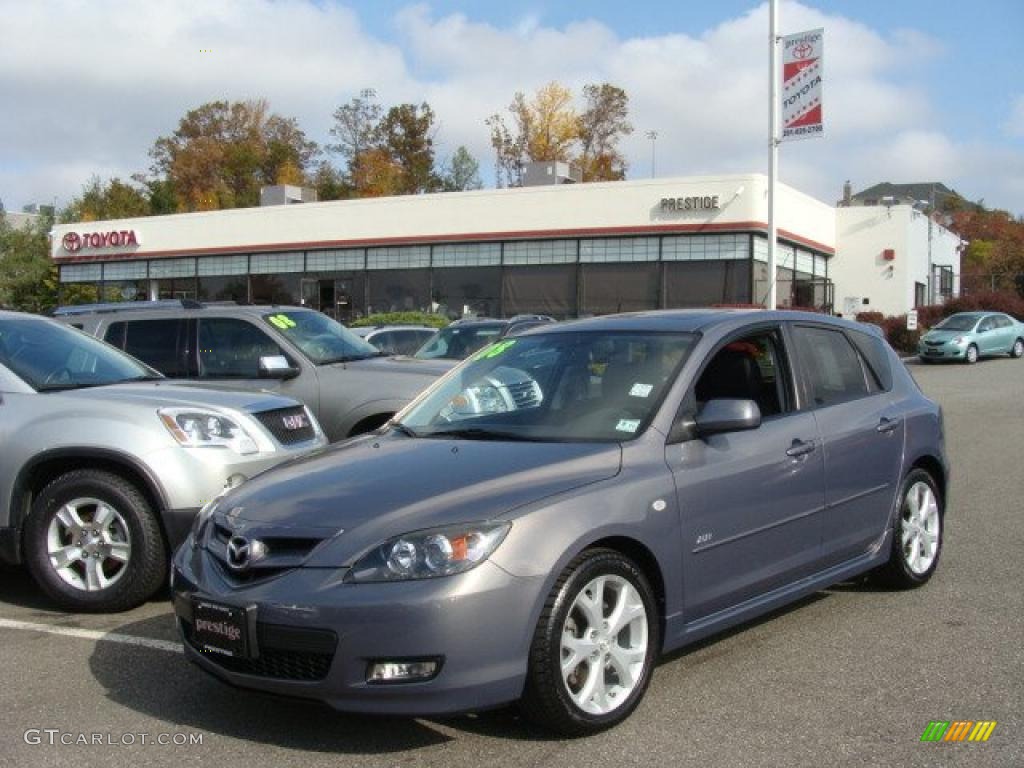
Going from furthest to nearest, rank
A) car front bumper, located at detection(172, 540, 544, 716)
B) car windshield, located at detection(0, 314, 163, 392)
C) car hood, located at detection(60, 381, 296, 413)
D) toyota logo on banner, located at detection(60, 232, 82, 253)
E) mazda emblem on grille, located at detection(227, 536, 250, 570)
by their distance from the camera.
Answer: toyota logo on banner, located at detection(60, 232, 82, 253)
car windshield, located at detection(0, 314, 163, 392)
car hood, located at detection(60, 381, 296, 413)
mazda emblem on grille, located at detection(227, 536, 250, 570)
car front bumper, located at detection(172, 540, 544, 716)

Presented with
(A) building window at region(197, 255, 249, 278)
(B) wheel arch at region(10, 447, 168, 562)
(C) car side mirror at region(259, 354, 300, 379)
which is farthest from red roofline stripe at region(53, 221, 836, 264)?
(B) wheel arch at region(10, 447, 168, 562)

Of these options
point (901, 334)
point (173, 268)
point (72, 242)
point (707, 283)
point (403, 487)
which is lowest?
point (403, 487)

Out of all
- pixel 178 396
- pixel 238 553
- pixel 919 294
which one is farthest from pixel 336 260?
pixel 238 553

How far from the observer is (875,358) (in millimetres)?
6391

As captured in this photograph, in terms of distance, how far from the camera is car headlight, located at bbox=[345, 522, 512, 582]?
12.7 feet

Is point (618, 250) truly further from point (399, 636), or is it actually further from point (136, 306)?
point (399, 636)

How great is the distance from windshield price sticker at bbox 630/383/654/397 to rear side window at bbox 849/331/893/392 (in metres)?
1.92

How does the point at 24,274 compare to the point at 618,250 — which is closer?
the point at 618,250

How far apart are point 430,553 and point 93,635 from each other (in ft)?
8.92

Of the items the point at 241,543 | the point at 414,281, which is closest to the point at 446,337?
the point at 241,543

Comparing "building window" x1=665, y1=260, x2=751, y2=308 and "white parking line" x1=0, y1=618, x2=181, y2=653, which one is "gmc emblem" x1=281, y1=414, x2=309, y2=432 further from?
"building window" x1=665, y1=260, x2=751, y2=308

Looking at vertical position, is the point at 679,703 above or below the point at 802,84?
below

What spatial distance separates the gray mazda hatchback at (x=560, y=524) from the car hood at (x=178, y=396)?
158cm

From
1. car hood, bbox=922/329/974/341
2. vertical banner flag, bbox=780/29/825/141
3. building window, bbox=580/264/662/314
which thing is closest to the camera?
vertical banner flag, bbox=780/29/825/141
